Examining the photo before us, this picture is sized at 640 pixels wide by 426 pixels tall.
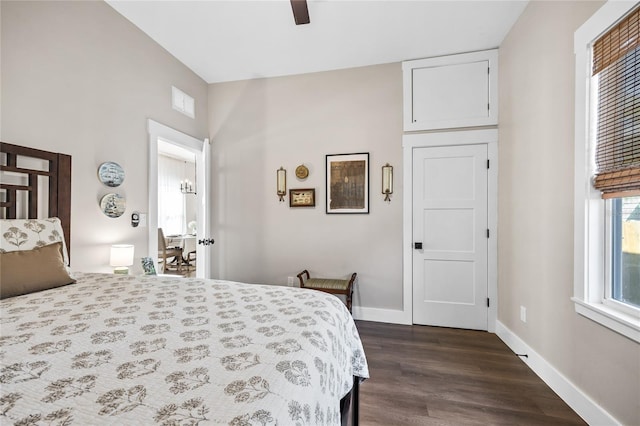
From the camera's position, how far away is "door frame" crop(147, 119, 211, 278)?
2799 mm

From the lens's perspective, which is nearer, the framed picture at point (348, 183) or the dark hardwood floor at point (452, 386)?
the dark hardwood floor at point (452, 386)

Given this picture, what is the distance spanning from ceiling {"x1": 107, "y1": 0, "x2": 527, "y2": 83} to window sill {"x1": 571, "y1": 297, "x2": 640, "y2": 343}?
7.88 ft

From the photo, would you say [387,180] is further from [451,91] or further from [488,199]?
[451,91]

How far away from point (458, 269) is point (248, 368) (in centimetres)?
288

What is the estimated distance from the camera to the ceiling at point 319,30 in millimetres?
2361

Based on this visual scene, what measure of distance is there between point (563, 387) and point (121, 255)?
134 inches

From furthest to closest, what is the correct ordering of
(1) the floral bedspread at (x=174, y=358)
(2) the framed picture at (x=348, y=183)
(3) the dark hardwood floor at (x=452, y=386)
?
1. (2) the framed picture at (x=348, y=183)
2. (3) the dark hardwood floor at (x=452, y=386)
3. (1) the floral bedspread at (x=174, y=358)

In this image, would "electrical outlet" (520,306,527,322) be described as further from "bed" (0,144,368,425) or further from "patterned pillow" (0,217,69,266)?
"patterned pillow" (0,217,69,266)

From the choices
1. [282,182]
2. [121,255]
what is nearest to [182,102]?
[282,182]

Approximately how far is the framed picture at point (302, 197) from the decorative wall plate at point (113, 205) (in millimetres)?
1727

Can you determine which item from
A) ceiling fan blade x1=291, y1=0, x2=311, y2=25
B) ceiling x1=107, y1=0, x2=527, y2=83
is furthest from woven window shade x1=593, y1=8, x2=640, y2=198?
ceiling fan blade x1=291, y1=0, x2=311, y2=25

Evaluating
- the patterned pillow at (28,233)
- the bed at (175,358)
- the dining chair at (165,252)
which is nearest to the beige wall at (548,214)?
the bed at (175,358)

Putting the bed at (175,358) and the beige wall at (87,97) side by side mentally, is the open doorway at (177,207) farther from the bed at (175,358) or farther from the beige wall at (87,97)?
the bed at (175,358)

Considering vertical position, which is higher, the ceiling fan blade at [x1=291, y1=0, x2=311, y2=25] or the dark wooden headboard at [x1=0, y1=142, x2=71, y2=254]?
the ceiling fan blade at [x1=291, y1=0, x2=311, y2=25]
